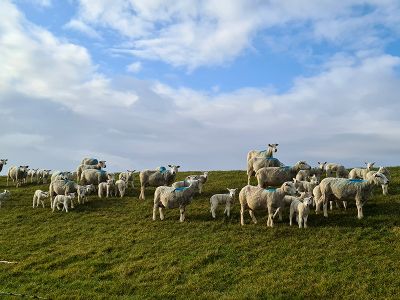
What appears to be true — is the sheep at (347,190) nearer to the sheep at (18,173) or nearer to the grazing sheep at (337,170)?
the grazing sheep at (337,170)

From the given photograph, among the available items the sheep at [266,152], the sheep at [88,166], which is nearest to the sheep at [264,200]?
the sheep at [266,152]

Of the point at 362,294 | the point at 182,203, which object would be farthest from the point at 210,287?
the point at 182,203

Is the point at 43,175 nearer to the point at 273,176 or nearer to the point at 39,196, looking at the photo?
the point at 39,196

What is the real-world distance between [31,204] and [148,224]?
12.4 metres

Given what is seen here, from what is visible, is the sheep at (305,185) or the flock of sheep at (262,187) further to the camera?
the sheep at (305,185)

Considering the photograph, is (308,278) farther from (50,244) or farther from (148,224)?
(50,244)

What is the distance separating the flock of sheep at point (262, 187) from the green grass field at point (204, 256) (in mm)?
896

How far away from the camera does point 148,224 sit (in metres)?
25.8

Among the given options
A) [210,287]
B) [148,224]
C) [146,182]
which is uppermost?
[146,182]

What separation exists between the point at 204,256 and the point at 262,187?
388 inches

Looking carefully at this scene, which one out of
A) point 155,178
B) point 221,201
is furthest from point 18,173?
point 221,201

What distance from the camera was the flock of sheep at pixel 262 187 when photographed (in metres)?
23.6

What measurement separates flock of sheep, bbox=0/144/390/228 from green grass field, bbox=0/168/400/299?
90 centimetres

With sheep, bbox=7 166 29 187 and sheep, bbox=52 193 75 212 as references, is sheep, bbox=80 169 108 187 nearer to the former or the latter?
sheep, bbox=52 193 75 212
